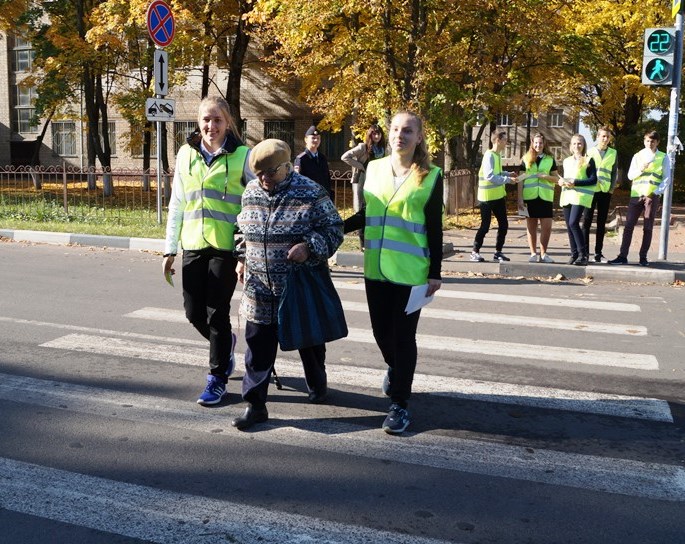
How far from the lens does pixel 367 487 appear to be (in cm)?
401

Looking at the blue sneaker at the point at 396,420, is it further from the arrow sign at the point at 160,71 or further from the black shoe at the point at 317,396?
the arrow sign at the point at 160,71

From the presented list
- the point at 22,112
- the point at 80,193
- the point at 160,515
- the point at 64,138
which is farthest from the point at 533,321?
the point at 22,112

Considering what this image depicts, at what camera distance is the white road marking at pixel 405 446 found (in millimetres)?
4148

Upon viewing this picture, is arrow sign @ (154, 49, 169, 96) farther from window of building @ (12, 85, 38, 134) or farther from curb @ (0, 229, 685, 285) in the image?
window of building @ (12, 85, 38, 134)

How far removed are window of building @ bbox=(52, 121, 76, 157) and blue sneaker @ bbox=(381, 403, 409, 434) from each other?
145ft

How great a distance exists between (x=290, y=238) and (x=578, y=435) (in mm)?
2099

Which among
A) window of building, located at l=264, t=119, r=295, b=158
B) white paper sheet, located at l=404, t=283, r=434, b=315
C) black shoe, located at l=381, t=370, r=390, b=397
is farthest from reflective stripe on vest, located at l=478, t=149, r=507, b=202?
window of building, located at l=264, t=119, r=295, b=158

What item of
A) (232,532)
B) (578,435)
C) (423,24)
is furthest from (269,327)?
(423,24)

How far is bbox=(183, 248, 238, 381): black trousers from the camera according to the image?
201 inches

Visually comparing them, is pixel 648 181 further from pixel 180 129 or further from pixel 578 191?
pixel 180 129

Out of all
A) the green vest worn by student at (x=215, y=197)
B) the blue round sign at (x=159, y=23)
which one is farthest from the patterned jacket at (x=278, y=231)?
the blue round sign at (x=159, y=23)

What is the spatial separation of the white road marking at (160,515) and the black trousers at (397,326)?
1.36 meters

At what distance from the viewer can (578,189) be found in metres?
11.2

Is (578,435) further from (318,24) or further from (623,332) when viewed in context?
(318,24)
